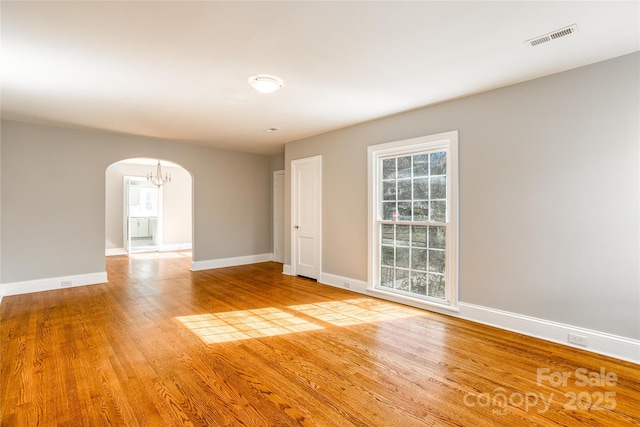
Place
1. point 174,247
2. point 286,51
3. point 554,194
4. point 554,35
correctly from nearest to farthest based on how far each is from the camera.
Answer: point 554,35 → point 286,51 → point 554,194 → point 174,247

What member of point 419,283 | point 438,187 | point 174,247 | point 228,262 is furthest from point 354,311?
point 174,247

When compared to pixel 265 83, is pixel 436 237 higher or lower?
lower

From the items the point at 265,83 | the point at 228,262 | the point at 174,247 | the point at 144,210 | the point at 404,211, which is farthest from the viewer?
the point at 174,247

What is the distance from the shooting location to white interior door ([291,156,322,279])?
219 inches

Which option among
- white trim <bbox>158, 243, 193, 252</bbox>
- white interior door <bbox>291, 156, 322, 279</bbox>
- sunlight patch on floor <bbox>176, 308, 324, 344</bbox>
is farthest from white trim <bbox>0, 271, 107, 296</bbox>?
white trim <bbox>158, 243, 193, 252</bbox>

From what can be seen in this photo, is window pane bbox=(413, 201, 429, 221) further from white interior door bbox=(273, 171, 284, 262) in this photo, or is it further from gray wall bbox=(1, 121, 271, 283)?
gray wall bbox=(1, 121, 271, 283)

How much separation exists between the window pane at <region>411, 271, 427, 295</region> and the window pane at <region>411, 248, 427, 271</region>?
90 mm

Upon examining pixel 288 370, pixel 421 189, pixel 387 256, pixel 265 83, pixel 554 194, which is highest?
pixel 265 83

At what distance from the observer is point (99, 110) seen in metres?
4.09

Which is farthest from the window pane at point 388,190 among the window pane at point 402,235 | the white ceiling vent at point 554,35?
the white ceiling vent at point 554,35

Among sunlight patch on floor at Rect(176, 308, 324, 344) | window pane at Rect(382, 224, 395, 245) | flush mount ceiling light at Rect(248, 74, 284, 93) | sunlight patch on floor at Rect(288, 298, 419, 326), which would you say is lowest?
sunlight patch on floor at Rect(176, 308, 324, 344)

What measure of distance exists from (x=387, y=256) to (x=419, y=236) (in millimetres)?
607

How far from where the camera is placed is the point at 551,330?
9.89ft

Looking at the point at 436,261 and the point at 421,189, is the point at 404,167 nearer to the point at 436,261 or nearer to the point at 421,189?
the point at 421,189
